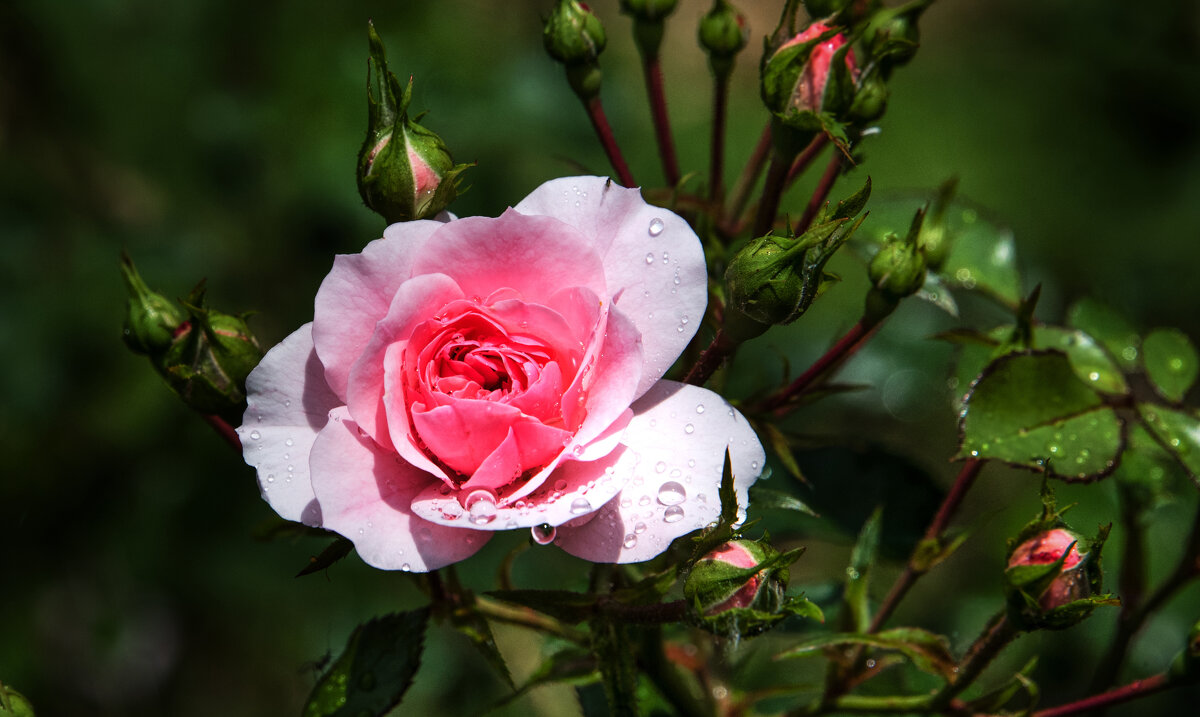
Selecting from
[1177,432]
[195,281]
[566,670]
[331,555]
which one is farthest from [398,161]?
[195,281]

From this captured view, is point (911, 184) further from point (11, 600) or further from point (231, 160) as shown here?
point (11, 600)

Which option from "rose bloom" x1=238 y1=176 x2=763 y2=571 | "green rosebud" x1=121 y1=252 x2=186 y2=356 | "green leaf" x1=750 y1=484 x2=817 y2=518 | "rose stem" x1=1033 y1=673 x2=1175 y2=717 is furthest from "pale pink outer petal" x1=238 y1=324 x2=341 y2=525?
"rose stem" x1=1033 y1=673 x2=1175 y2=717

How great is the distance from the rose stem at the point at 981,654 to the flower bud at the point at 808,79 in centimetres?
52

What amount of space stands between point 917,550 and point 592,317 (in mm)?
537

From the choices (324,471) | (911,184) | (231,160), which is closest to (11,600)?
(231,160)

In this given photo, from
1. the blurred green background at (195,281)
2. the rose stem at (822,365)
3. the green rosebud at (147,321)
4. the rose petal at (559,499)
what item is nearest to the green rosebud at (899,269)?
the rose stem at (822,365)

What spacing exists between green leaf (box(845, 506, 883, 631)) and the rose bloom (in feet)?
1.39

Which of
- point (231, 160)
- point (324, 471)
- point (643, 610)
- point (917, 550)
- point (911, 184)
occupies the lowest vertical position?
point (911, 184)

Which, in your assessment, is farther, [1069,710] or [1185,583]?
[1185,583]

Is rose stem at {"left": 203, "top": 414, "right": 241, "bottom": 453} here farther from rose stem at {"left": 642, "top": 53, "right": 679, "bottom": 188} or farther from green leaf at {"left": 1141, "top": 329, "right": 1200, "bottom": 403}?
green leaf at {"left": 1141, "top": 329, "right": 1200, "bottom": 403}

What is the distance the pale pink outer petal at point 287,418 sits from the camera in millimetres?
821

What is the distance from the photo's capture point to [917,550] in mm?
1149

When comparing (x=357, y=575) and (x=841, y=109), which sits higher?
(x=841, y=109)

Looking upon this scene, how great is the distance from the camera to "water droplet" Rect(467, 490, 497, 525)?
762 millimetres
